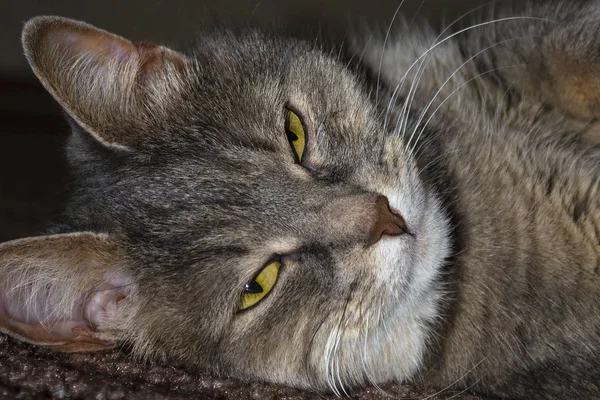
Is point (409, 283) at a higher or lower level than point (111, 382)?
higher

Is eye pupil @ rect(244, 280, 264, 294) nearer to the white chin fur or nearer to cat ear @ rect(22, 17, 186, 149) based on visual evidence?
the white chin fur

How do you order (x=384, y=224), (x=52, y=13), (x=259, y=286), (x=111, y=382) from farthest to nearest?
(x=52, y=13)
(x=259, y=286)
(x=384, y=224)
(x=111, y=382)

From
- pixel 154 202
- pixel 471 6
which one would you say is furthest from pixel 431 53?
pixel 154 202

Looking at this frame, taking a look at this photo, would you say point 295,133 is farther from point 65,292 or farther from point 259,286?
point 65,292

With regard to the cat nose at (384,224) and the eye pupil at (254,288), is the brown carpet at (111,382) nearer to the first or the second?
the eye pupil at (254,288)

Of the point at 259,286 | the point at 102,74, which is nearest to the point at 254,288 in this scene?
the point at 259,286

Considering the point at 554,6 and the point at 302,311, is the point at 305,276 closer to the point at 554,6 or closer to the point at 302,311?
the point at 302,311

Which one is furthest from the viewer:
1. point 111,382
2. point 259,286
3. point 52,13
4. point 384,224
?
point 52,13

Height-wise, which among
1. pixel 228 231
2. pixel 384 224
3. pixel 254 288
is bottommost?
pixel 254 288
